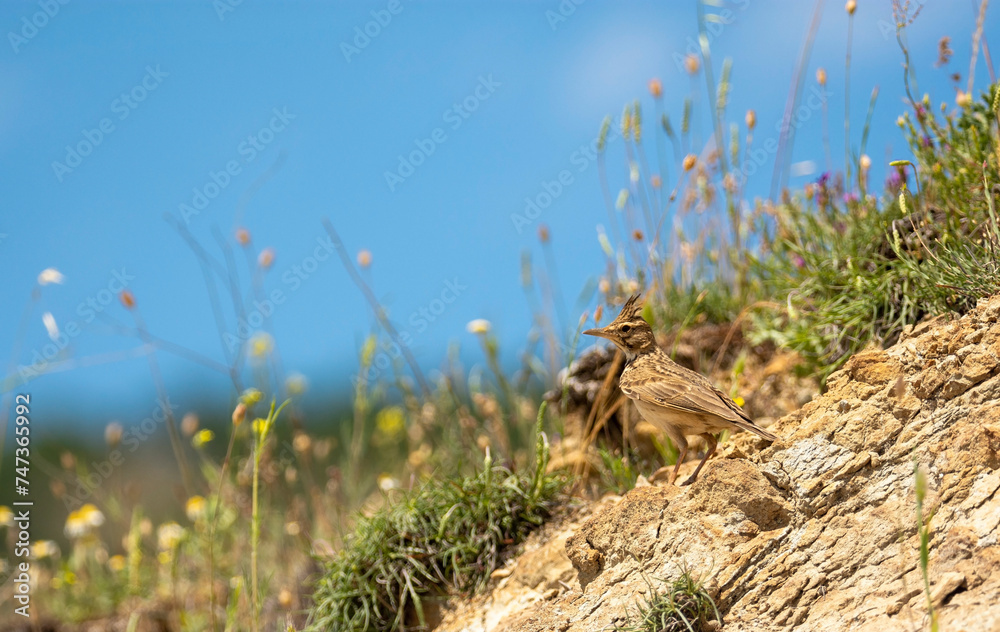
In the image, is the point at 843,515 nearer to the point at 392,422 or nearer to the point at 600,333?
the point at 600,333

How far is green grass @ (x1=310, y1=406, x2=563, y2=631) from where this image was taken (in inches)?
174

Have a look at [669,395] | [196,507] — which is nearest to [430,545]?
[669,395]

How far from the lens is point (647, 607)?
3.18m

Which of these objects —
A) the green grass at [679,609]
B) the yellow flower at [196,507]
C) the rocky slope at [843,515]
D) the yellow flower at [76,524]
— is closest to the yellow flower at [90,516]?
the yellow flower at [76,524]

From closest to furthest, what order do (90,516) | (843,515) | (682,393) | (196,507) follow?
1. (843,515)
2. (682,393)
3. (196,507)
4. (90,516)

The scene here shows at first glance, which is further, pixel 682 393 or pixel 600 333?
pixel 600 333

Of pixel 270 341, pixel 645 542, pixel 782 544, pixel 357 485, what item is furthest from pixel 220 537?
pixel 782 544

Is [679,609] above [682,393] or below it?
below

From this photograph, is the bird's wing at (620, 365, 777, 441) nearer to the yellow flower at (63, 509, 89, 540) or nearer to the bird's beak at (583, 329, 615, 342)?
the bird's beak at (583, 329, 615, 342)

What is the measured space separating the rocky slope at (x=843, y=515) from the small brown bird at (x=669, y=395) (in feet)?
0.62

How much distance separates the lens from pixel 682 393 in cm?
354

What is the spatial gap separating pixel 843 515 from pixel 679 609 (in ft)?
2.54

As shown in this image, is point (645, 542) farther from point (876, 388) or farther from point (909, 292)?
point (909, 292)

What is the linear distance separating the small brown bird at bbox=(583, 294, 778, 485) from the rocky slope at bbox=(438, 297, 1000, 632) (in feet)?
0.62
